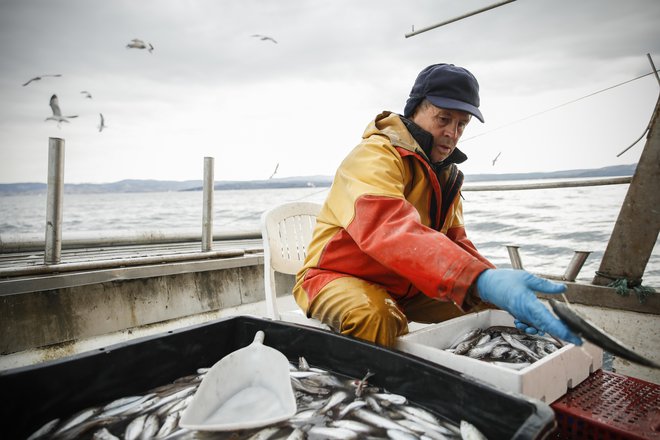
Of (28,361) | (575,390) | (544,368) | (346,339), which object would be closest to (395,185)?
(346,339)

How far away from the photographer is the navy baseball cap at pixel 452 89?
8.09 feet

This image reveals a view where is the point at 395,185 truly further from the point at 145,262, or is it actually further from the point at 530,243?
the point at 530,243

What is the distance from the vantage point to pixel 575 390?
1.92 m

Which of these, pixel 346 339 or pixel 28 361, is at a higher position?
pixel 346 339

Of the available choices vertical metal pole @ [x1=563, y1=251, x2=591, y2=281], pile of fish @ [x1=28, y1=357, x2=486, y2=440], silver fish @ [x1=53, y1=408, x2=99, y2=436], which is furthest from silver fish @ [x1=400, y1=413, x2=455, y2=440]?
vertical metal pole @ [x1=563, y1=251, x2=591, y2=281]

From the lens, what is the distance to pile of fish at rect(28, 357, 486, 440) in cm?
153

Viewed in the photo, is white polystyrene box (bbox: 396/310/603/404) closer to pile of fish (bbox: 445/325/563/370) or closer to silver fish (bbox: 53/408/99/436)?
pile of fish (bbox: 445/325/563/370)

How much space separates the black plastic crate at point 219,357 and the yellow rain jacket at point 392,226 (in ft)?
1.24

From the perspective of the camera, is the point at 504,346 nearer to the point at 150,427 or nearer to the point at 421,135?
the point at 421,135

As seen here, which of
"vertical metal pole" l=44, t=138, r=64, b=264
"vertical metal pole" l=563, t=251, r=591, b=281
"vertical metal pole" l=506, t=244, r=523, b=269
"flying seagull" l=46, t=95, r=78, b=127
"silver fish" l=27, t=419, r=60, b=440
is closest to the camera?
"silver fish" l=27, t=419, r=60, b=440

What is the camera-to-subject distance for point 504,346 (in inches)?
93.7

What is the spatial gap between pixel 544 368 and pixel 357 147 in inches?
62.1

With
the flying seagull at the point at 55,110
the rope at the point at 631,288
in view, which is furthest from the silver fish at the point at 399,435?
the flying seagull at the point at 55,110

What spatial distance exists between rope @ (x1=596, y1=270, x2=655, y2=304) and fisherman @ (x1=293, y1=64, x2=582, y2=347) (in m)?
1.98
